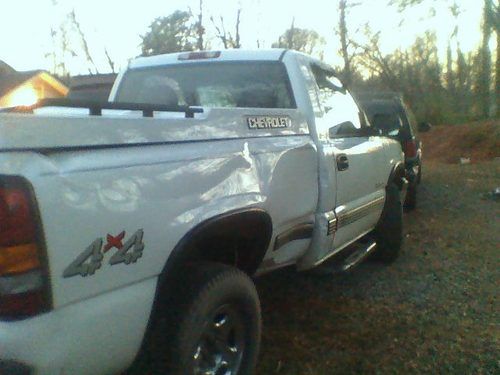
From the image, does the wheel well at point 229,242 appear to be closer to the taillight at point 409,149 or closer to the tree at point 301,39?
the taillight at point 409,149

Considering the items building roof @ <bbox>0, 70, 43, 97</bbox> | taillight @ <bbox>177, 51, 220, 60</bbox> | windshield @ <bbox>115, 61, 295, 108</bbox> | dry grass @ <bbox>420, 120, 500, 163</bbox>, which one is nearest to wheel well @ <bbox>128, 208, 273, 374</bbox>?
windshield @ <bbox>115, 61, 295, 108</bbox>

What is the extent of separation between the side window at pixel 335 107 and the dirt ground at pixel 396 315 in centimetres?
139

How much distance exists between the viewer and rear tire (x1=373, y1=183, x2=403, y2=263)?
625cm

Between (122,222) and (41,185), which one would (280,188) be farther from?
(41,185)

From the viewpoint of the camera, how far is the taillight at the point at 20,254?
6.94 ft

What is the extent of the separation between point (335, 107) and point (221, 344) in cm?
257

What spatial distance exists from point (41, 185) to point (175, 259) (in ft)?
2.60

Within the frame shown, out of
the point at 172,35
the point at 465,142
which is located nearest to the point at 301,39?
the point at 172,35

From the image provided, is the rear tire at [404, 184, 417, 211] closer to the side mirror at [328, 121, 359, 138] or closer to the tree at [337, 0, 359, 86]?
the side mirror at [328, 121, 359, 138]

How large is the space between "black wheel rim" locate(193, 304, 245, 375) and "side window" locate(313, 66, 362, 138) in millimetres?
1860

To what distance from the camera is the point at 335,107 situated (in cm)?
513

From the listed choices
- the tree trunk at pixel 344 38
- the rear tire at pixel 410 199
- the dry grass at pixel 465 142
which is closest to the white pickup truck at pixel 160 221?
the rear tire at pixel 410 199

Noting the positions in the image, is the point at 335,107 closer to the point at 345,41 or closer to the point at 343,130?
the point at 343,130

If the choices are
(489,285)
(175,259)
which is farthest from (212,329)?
(489,285)
